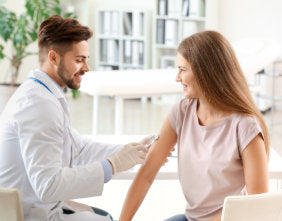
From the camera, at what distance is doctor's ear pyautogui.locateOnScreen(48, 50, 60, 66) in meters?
1.73

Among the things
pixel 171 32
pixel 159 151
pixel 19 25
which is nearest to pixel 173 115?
pixel 159 151

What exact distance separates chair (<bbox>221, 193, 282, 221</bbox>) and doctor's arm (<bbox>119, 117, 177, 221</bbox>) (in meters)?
0.55

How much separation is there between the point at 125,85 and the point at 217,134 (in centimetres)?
179

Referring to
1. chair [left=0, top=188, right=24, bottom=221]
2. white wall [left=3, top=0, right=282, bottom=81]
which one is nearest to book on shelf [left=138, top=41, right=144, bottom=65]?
white wall [left=3, top=0, right=282, bottom=81]

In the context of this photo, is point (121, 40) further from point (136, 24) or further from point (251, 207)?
point (251, 207)

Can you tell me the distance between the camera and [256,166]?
1.57m

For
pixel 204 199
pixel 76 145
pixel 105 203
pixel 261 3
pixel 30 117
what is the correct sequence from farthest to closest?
pixel 261 3, pixel 105 203, pixel 76 145, pixel 204 199, pixel 30 117

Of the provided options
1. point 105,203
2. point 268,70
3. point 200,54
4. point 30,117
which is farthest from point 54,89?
point 268,70

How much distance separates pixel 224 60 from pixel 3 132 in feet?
2.21

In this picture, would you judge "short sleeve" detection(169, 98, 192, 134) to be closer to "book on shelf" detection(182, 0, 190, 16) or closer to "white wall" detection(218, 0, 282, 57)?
"white wall" detection(218, 0, 282, 57)

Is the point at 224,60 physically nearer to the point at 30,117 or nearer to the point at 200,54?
the point at 200,54

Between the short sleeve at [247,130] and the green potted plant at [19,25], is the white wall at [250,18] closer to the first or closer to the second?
the green potted plant at [19,25]

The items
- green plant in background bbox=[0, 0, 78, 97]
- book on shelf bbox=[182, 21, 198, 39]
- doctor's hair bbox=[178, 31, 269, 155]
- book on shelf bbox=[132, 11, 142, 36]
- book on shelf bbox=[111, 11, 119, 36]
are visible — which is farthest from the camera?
book on shelf bbox=[111, 11, 119, 36]

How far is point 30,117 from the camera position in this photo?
5.14 ft
